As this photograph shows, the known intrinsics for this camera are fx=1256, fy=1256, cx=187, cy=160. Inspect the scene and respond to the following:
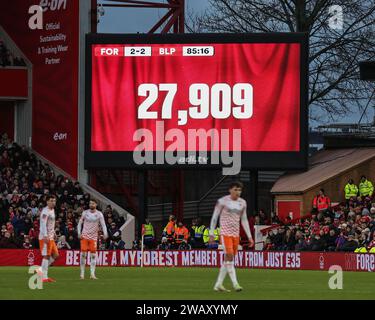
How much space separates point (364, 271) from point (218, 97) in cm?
1230

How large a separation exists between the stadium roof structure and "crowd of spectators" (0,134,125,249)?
8.14 m

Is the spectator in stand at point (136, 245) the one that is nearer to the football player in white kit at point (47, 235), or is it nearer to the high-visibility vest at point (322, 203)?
the high-visibility vest at point (322, 203)

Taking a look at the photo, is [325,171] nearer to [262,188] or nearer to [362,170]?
[362,170]

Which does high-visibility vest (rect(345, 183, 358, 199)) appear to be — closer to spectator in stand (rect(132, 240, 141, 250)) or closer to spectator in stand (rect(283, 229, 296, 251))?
spectator in stand (rect(283, 229, 296, 251))

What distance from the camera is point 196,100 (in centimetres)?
5044

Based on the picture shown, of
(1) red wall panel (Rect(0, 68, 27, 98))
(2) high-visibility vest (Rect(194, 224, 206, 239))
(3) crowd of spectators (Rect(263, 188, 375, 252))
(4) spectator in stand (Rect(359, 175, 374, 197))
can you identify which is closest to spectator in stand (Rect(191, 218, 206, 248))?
(2) high-visibility vest (Rect(194, 224, 206, 239))

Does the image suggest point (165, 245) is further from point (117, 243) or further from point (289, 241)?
point (289, 241)

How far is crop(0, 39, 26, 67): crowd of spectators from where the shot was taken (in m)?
60.8

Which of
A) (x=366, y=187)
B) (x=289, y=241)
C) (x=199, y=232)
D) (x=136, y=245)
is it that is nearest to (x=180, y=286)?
(x=289, y=241)

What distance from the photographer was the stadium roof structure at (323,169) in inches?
2180

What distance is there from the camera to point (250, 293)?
27.0 meters

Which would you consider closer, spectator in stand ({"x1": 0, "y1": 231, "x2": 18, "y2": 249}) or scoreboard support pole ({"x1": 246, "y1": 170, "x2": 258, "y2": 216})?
spectator in stand ({"x1": 0, "y1": 231, "x2": 18, "y2": 249})
